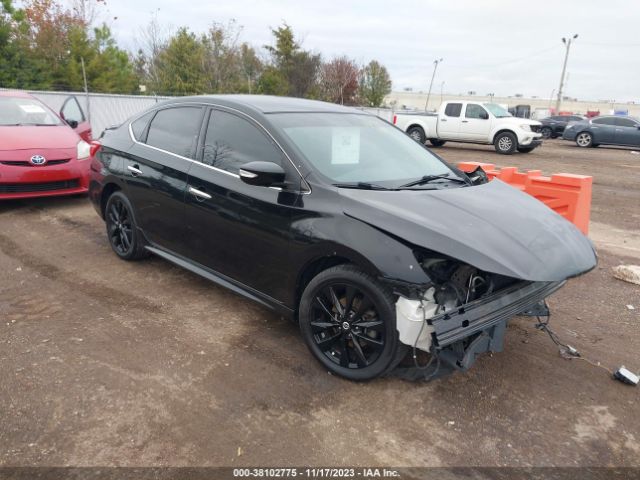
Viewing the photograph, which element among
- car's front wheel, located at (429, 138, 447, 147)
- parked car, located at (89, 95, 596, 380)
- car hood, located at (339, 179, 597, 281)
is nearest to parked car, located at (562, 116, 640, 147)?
car's front wheel, located at (429, 138, 447, 147)

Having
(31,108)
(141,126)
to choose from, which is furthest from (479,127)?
(141,126)

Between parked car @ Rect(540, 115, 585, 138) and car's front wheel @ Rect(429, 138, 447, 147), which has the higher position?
parked car @ Rect(540, 115, 585, 138)

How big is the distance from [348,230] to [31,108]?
23.1 ft

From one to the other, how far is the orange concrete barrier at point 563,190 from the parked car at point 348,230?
234 cm

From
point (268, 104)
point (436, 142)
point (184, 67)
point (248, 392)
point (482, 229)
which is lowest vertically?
point (248, 392)

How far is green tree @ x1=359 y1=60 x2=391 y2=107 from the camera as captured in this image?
42734 millimetres

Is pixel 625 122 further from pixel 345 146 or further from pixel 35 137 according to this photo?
pixel 35 137

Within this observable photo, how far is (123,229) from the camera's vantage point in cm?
498

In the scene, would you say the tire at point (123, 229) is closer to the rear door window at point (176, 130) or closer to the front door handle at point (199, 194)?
the rear door window at point (176, 130)

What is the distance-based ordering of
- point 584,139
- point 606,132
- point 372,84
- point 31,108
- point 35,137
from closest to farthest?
1. point 35,137
2. point 31,108
3. point 606,132
4. point 584,139
5. point 372,84

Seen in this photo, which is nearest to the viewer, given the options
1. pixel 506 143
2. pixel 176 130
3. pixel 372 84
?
pixel 176 130

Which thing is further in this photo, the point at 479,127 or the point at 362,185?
the point at 479,127

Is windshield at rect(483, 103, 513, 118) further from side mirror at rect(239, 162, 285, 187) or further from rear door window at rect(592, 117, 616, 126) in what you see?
side mirror at rect(239, 162, 285, 187)

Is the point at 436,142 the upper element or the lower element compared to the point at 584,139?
lower
